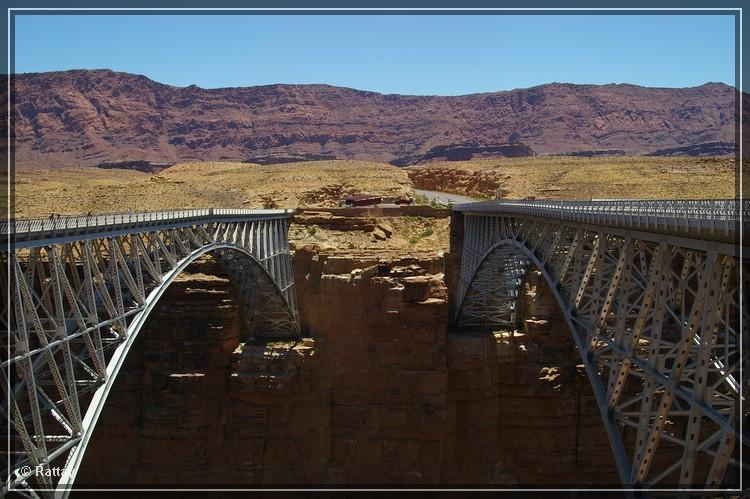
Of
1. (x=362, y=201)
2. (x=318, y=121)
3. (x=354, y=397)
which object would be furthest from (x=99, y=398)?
(x=318, y=121)

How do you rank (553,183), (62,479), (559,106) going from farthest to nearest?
(559,106) < (553,183) < (62,479)

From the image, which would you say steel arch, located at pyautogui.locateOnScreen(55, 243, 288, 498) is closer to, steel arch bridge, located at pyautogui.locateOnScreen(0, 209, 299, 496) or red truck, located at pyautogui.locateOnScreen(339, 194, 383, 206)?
steel arch bridge, located at pyautogui.locateOnScreen(0, 209, 299, 496)

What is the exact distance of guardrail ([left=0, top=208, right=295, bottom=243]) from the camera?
19203mm

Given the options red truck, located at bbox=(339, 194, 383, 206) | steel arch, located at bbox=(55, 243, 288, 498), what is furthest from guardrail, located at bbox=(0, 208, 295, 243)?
red truck, located at bbox=(339, 194, 383, 206)

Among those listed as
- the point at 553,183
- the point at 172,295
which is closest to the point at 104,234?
the point at 172,295

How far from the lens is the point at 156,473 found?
4375 cm

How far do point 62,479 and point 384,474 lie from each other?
Answer: 26.2 m

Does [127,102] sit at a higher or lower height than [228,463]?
higher

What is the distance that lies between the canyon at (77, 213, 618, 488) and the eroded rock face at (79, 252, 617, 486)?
64 mm

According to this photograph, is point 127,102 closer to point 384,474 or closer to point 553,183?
point 553,183

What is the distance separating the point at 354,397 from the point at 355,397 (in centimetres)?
5

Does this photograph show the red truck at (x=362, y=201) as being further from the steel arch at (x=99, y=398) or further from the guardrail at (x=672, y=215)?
the guardrail at (x=672, y=215)

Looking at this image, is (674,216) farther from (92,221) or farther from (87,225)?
(92,221)

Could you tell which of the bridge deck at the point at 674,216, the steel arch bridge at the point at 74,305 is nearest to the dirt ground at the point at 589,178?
the steel arch bridge at the point at 74,305
